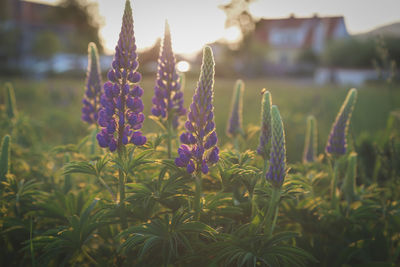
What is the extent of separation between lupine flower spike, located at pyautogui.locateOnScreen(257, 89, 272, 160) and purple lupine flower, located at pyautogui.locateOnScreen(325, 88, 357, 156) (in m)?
0.85

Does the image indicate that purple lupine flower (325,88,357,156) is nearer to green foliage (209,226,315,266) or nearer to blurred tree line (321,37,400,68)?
green foliage (209,226,315,266)

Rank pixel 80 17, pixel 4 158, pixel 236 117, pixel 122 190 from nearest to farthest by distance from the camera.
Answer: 1. pixel 122 190
2. pixel 4 158
3. pixel 236 117
4. pixel 80 17

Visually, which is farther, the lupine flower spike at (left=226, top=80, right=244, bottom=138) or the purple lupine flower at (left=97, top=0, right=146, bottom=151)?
the lupine flower spike at (left=226, top=80, right=244, bottom=138)

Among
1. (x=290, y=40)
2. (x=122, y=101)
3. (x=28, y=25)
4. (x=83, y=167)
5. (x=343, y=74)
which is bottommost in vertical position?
(x=83, y=167)

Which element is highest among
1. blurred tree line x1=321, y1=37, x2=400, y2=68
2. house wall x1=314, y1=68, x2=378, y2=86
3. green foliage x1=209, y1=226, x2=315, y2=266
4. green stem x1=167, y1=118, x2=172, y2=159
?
blurred tree line x1=321, y1=37, x2=400, y2=68

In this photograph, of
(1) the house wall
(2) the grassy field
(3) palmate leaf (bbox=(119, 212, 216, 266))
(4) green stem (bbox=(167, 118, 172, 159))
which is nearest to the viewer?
(3) palmate leaf (bbox=(119, 212, 216, 266))

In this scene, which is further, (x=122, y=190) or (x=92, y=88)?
(x=92, y=88)

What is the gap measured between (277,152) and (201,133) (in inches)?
17.6

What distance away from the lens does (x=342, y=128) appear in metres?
2.73

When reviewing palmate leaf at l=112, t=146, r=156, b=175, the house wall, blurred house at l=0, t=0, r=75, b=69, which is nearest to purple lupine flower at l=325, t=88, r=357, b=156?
palmate leaf at l=112, t=146, r=156, b=175

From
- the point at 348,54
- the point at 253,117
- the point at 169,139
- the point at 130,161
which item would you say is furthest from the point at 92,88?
the point at 348,54

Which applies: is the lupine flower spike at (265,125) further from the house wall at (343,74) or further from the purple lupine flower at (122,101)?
the house wall at (343,74)

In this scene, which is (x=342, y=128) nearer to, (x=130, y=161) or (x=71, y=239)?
(x=130, y=161)

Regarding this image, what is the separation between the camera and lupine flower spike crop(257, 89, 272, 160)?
2.09 metres
